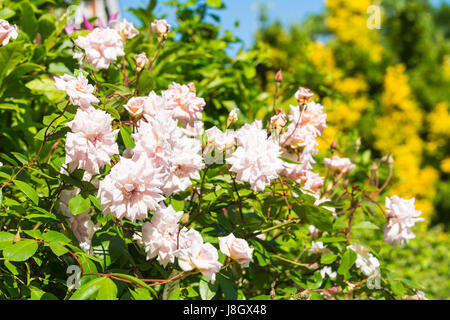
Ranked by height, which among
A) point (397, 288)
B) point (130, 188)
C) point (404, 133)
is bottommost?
point (404, 133)

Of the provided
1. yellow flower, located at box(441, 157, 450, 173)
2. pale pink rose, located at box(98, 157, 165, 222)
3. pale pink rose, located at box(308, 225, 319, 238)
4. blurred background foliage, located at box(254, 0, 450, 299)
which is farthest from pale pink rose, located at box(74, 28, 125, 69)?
yellow flower, located at box(441, 157, 450, 173)

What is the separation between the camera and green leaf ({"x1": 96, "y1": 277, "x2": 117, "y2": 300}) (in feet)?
3.10

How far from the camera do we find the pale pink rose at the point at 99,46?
1366 mm

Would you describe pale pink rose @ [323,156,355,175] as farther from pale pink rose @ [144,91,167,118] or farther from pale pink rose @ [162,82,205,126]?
pale pink rose @ [144,91,167,118]

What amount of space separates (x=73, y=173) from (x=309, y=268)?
1.01 m

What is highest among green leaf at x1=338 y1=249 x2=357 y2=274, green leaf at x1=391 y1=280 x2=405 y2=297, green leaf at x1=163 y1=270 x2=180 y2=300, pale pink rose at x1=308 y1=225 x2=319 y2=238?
green leaf at x1=163 y1=270 x2=180 y2=300

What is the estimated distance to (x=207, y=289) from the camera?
3.85 feet

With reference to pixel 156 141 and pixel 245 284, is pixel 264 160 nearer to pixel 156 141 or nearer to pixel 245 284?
pixel 156 141

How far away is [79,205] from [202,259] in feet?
1.13

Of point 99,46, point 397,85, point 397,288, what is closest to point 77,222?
point 99,46

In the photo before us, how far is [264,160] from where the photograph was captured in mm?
1165

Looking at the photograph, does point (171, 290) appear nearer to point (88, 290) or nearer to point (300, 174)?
point (88, 290)

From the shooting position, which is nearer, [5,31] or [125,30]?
[5,31]
